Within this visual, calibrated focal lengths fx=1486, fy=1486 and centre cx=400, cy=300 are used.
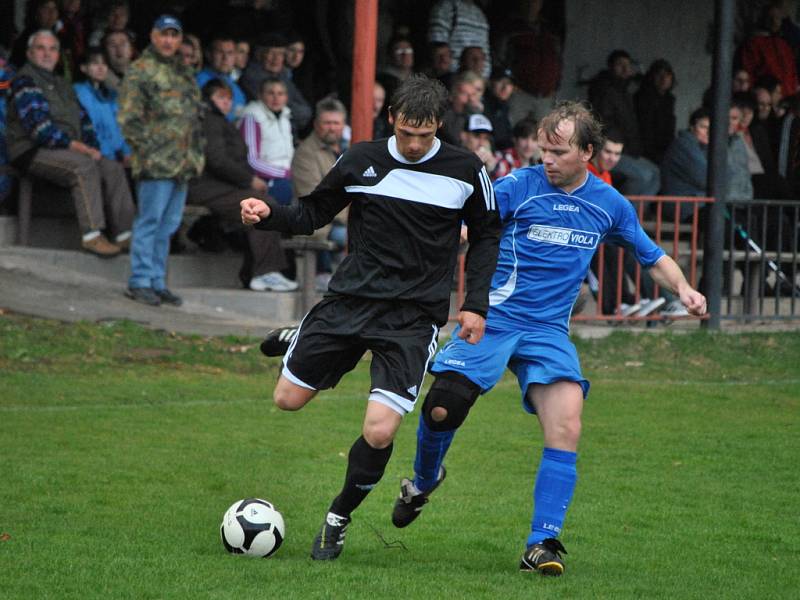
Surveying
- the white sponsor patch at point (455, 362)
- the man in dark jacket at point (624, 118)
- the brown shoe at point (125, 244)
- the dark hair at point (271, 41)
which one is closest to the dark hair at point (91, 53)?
the dark hair at point (271, 41)

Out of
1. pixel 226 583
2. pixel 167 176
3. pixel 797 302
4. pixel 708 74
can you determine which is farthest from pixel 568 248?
pixel 708 74

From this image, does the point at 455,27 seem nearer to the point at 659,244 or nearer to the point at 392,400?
the point at 659,244

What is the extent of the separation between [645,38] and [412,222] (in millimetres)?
13576

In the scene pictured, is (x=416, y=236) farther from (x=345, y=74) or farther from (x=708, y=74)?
(x=708, y=74)

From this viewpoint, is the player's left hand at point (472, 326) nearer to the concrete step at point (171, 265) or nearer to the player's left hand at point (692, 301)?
the player's left hand at point (692, 301)

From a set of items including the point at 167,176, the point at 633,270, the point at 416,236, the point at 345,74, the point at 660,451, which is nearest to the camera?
the point at 416,236

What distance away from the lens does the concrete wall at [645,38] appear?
60.0 ft

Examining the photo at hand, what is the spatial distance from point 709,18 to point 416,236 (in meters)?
14.5

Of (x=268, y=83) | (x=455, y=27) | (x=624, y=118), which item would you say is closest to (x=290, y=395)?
(x=268, y=83)

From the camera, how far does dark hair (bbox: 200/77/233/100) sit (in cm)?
1319

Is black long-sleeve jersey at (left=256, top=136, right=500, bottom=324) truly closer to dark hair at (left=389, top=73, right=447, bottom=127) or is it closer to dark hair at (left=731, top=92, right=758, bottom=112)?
dark hair at (left=389, top=73, right=447, bottom=127)

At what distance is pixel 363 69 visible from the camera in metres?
12.4

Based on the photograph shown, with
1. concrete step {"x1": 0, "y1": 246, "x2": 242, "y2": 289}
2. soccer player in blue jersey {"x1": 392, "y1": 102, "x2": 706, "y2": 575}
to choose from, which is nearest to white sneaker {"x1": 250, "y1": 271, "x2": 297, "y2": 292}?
concrete step {"x1": 0, "y1": 246, "x2": 242, "y2": 289}

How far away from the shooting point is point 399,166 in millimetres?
5996
